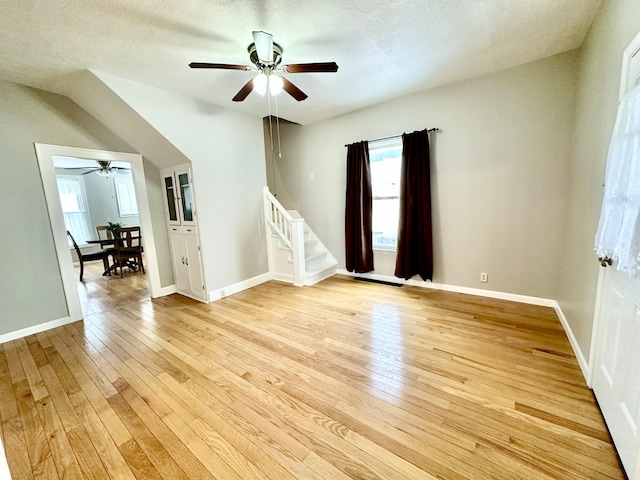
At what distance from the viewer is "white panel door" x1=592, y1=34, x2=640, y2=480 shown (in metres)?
1.15

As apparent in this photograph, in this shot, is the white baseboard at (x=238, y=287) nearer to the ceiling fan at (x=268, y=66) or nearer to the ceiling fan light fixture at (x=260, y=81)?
the ceiling fan at (x=268, y=66)

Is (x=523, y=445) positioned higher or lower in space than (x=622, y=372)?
lower

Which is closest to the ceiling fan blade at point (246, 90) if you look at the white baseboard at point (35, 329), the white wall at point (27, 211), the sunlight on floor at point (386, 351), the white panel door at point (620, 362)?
the white wall at point (27, 211)

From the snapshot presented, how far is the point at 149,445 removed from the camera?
142 centimetres

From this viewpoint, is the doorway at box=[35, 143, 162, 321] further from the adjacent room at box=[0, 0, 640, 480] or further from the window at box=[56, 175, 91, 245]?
the window at box=[56, 175, 91, 245]

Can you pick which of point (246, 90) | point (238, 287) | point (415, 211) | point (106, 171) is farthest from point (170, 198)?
point (415, 211)

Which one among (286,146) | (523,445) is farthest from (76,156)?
(523,445)

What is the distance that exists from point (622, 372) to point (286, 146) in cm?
478

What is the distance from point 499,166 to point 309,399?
10.5ft

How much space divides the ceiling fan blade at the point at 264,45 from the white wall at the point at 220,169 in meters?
1.68

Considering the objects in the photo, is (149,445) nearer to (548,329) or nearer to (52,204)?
(52,204)

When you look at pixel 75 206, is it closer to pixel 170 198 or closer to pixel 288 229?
pixel 170 198

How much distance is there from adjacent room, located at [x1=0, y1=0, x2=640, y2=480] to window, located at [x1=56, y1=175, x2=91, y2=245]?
382 cm

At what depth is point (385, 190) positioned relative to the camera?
398cm
